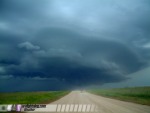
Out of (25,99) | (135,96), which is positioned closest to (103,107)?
(25,99)

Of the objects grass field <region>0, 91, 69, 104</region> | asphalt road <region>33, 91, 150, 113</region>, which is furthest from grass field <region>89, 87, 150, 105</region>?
grass field <region>0, 91, 69, 104</region>

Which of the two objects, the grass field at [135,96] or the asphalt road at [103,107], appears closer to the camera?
the asphalt road at [103,107]

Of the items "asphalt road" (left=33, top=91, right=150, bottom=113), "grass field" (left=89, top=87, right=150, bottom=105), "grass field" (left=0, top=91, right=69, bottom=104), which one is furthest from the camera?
"grass field" (left=89, top=87, right=150, bottom=105)

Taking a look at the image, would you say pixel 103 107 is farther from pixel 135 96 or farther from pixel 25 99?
pixel 135 96

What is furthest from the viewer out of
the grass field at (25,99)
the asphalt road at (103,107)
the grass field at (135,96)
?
the grass field at (135,96)

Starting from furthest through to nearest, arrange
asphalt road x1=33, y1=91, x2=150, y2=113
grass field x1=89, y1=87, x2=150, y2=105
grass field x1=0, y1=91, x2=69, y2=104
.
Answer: grass field x1=89, y1=87, x2=150, y2=105, grass field x1=0, y1=91, x2=69, y2=104, asphalt road x1=33, y1=91, x2=150, y2=113

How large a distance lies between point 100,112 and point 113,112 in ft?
4.31

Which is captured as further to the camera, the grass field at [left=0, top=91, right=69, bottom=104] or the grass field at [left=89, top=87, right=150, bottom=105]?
the grass field at [left=89, top=87, right=150, bottom=105]

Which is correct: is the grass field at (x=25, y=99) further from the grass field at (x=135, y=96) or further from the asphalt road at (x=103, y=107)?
the grass field at (x=135, y=96)

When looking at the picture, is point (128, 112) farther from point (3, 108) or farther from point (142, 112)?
point (3, 108)

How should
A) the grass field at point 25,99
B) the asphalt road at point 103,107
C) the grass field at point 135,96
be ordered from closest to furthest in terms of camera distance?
the asphalt road at point 103,107 → the grass field at point 25,99 → the grass field at point 135,96

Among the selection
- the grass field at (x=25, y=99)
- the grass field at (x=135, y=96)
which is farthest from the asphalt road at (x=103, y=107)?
the grass field at (x=25, y=99)

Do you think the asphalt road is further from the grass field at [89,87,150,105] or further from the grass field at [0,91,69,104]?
the grass field at [0,91,69,104]

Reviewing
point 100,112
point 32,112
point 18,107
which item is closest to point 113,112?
point 100,112
